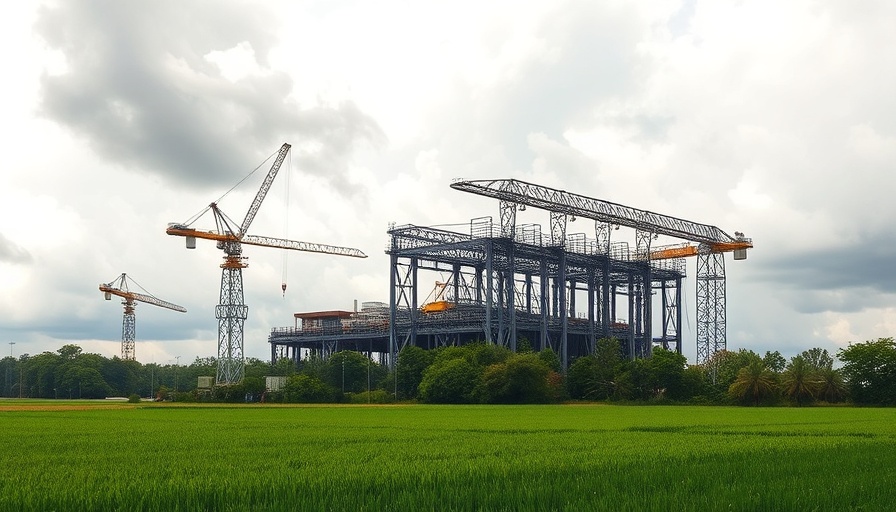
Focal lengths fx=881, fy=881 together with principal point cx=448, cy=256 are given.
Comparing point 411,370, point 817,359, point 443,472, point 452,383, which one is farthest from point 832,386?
point 443,472

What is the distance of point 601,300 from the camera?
453ft

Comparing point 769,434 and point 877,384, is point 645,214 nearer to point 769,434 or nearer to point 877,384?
point 877,384

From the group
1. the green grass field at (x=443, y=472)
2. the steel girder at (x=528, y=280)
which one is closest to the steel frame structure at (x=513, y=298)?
the steel girder at (x=528, y=280)

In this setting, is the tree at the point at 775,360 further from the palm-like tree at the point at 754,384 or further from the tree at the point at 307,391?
the tree at the point at 307,391

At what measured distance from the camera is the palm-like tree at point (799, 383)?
95688 mm

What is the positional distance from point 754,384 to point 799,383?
463 centimetres

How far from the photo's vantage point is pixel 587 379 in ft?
368

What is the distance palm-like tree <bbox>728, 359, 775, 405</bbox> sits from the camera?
3824 inches

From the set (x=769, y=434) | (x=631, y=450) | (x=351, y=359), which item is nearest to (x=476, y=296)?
(x=351, y=359)

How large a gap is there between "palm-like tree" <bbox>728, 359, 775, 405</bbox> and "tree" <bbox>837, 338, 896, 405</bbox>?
27.9 ft

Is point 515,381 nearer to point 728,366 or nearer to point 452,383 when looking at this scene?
point 452,383

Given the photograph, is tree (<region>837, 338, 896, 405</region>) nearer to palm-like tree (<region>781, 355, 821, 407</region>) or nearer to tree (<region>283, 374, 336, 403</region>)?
palm-like tree (<region>781, 355, 821, 407</region>)

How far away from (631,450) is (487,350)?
7739 cm

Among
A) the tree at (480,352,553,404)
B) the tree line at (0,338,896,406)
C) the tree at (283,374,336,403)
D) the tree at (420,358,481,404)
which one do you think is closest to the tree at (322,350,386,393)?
the tree line at (0,338,896,406)
